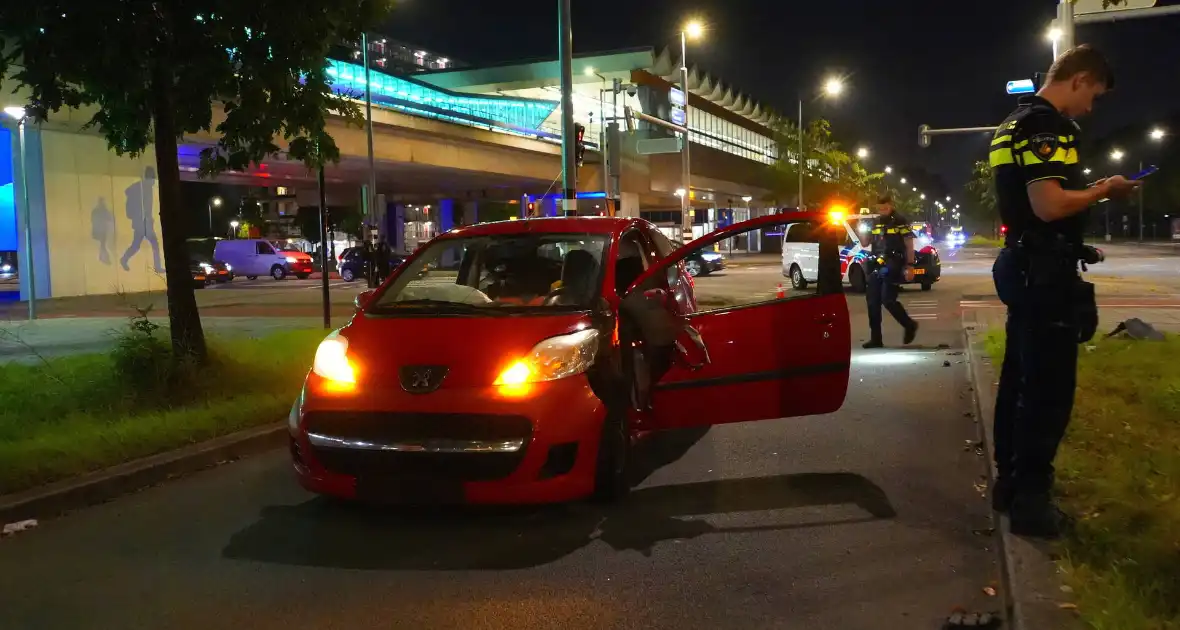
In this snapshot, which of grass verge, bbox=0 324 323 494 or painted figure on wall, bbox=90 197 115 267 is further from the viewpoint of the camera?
painted figure on wall, bbox=90 197 115 267

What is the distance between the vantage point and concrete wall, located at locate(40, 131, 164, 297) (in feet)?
87.7

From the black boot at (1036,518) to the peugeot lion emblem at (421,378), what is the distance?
2782 millimetres

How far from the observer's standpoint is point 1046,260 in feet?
13.1

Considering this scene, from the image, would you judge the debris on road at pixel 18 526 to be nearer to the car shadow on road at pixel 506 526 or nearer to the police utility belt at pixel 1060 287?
the car shadow on road at pixel 506 526

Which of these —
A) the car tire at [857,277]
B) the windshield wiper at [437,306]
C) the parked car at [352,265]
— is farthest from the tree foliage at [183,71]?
the parked car at [352,265]

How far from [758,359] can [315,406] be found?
257 cm

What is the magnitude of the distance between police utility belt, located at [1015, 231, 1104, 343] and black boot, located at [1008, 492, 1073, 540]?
2.40ft

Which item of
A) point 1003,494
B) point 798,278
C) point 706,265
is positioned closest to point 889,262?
point 1003,494

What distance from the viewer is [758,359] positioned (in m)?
5.54

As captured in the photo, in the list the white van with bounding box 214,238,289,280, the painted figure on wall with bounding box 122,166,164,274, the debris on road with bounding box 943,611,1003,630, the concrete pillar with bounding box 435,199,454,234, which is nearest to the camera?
the debris on road with bounding box 943,611,1003,630

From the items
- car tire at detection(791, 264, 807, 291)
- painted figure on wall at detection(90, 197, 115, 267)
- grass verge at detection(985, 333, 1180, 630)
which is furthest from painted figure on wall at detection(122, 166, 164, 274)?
grass verge at detection(985, 333, 1180, 630)

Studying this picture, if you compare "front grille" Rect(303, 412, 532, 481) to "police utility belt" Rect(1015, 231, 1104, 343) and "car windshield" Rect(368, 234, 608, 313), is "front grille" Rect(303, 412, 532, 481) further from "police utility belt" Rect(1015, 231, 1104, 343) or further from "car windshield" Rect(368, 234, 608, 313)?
"police utility belt" Rect(1015, 231, 1104, 343)

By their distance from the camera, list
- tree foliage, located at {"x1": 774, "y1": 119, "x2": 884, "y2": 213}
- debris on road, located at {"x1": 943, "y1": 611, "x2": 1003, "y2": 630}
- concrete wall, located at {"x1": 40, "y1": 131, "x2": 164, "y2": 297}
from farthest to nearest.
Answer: tree foliage, located at {"x1": 774, "y1": 119, "x2": 884, "y2": 213} → concrete wall, located at {"x1": 40, "y1": 131, "x2": 164, "y2": 297} → debris on road, located at {"x1": 943, "y1": 611, "x2": 1003, "y2": 630}

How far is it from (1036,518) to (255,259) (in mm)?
40376
